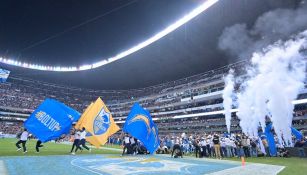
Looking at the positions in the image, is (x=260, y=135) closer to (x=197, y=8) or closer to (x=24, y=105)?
(x=197, y=8)

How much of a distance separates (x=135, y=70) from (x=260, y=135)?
178 ft

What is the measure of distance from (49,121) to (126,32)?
3017 centimetres

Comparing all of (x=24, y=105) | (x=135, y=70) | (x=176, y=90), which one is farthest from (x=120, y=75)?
(x=24, y=105)

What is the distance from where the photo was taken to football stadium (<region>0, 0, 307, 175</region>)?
1554 cm

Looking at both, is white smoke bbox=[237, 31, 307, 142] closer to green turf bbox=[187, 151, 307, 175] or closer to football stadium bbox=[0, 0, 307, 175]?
football stadium bbox=[0, 0, 307, 175]

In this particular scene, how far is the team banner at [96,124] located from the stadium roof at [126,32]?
1959 cm

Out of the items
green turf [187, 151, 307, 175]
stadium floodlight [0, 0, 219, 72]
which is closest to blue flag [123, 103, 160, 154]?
green turf [187, 151, 307, 175]

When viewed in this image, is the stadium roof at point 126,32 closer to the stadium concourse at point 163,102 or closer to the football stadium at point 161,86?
the football stadium at point 161,86

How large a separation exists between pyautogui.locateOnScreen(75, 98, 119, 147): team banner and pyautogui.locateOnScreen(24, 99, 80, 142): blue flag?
0.97 m

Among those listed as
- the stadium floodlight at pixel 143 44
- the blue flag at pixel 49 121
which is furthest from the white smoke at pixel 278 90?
the blue flag at pixel 49 121

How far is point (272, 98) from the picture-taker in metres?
23.8

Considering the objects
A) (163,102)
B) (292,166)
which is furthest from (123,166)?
(163,102)

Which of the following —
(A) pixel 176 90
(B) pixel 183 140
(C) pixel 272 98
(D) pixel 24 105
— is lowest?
(B) pixel 183 140

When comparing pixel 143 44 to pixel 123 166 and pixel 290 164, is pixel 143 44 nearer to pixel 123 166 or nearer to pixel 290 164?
pixel 290 164
